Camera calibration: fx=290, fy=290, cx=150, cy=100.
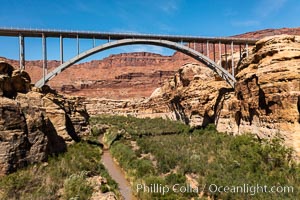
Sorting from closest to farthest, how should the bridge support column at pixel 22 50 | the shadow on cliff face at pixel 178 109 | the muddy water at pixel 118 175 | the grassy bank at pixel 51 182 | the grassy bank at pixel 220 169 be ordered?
the grassy bank at pixel 51 182, the grassy bank at pixel 220 169, the muddy water at pixel 118 175, the bridge support column at pixel 22 50, the shadow on cliff face at pixel 178 109

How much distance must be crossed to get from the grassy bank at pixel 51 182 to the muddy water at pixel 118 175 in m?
0.55

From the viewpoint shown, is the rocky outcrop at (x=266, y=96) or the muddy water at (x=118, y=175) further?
the rocky outcrop at (x=266, y=96)

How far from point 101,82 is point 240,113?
2951 inches

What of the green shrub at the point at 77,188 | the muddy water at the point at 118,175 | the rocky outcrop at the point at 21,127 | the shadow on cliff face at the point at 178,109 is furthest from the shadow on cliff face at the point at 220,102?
the green shrub at the point at 77,188

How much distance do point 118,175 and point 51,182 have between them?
16.4ft

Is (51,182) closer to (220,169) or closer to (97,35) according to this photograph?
(220,169)

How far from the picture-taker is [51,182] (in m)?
10.4

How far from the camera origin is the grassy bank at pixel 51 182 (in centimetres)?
923

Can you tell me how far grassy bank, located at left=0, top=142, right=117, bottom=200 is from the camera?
923 cm

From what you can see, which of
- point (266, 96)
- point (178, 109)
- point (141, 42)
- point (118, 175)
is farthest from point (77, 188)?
point (178, 109)

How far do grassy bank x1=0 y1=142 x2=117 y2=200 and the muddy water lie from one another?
554 mm

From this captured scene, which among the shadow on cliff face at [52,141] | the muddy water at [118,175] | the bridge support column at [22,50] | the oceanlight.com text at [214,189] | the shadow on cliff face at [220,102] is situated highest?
the bridge support column at [22,50]

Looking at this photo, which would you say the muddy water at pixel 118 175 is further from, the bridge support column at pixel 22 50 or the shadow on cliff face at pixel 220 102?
the shadow on cliff face at pixel 220 102

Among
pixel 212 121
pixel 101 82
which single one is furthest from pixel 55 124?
pixel 101 82
